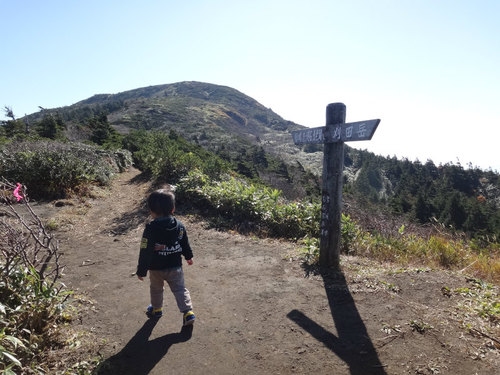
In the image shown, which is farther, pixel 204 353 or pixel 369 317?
pixel 369 317

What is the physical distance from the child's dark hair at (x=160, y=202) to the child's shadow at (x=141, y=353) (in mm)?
1107

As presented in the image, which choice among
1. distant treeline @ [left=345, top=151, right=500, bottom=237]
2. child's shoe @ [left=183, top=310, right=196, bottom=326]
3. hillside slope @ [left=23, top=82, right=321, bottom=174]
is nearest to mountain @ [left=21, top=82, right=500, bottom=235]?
distant treeline @ [left=345, top=151, right=500, bottom=237]

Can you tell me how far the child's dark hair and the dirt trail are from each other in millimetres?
1102

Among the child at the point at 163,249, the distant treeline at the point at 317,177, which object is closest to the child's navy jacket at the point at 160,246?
the child at the point at 163,249

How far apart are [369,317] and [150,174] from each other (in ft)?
30.5

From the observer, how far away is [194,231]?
5.95 m

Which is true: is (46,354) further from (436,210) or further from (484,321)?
(436,210)

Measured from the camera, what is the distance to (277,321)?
295 centimetres

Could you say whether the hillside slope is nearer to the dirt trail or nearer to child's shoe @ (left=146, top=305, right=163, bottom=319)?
the dirt trail

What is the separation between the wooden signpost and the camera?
3.75 meters

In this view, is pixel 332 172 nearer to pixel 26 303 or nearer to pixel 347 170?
pixel 26 303

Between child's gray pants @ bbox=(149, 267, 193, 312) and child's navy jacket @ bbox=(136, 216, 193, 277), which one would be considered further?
child's gray pants @ bbox=(149, 267, 193, 312)

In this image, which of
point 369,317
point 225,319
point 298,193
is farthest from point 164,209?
point 298,193

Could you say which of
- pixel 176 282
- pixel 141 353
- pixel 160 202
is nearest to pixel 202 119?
pixel 160 202
